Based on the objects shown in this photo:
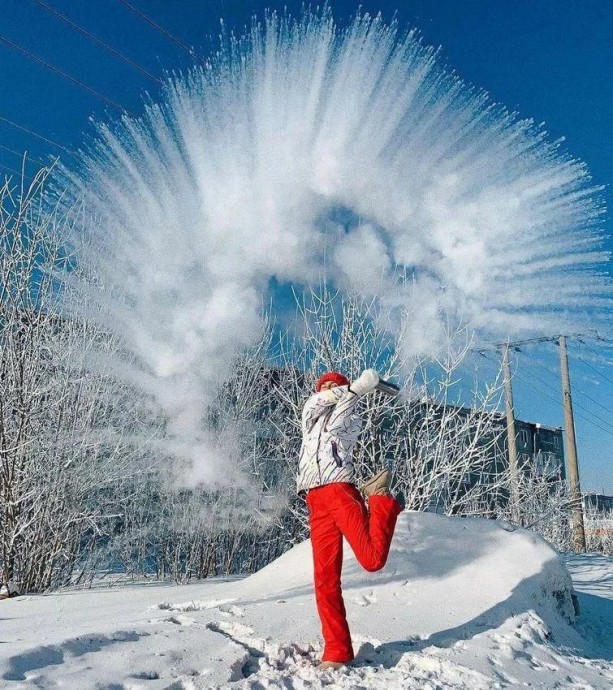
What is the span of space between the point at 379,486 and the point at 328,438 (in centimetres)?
36

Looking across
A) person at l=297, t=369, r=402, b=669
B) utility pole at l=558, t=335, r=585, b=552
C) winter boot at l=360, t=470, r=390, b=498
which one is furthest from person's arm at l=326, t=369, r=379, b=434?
utility pole at l=558, t=335, r=585, b=552

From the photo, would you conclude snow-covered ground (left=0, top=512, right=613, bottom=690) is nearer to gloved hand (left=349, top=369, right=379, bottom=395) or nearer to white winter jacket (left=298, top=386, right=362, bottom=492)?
white winter jacket (left=298, top=386, right=362, bottom=492)

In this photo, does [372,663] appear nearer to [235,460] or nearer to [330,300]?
[330,300]

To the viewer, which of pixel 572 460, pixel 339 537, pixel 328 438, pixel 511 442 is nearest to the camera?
pixel 339 537

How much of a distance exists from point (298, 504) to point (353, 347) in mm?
4883

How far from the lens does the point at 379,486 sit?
2.96 m

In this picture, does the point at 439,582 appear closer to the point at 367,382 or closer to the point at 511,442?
the point at 367,382

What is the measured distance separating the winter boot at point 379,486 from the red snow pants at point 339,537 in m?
0.03

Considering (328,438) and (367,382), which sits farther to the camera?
(328,438)

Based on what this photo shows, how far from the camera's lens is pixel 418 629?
318cm

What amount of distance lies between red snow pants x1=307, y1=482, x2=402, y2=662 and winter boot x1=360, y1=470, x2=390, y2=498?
0.03 metres

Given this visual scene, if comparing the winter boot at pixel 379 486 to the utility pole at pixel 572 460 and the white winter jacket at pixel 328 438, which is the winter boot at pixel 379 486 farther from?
the utility pole at pixel 572 460

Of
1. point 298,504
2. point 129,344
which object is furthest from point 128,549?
point 129,344

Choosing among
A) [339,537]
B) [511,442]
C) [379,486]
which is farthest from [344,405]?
[511,442]
